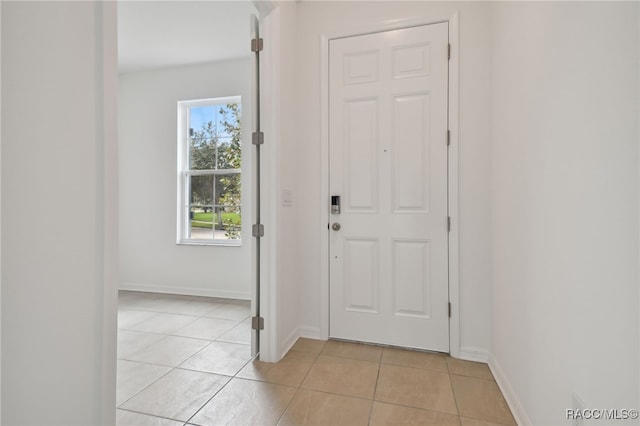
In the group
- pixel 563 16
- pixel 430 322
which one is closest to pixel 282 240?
pixel 430 322

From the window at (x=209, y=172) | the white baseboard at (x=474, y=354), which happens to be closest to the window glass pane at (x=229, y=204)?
the window at (x=209, y=172)

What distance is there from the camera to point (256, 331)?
2148 millimetres

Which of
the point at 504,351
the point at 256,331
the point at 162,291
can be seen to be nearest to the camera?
the point at 504,351

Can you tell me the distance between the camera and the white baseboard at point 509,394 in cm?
147

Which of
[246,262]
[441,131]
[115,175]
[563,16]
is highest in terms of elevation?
[563,16]

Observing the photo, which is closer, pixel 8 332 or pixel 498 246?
pixel 8 332

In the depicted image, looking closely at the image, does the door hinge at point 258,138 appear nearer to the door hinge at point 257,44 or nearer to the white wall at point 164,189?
the door hinge at point 257,44

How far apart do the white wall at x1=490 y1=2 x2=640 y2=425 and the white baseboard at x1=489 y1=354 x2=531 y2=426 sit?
0.01 metres

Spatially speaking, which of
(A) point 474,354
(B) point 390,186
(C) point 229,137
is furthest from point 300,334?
(C) point 229,137

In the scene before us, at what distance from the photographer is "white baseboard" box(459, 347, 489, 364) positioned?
210 centimetres

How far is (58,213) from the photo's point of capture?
2.58ft

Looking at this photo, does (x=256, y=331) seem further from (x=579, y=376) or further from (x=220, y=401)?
(x=579, y=376)

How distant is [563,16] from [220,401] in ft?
7.63

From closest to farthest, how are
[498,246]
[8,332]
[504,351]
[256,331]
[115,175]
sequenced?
[8,332], [115,175], [504,351], [498,246], [256,331]
